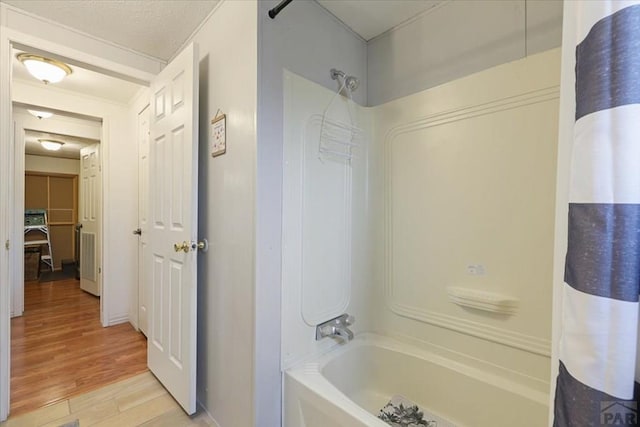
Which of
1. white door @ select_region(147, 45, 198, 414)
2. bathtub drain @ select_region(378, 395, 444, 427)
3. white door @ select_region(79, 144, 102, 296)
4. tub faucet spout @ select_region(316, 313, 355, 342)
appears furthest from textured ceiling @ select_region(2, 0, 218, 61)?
bathtub drain @ select_region(378, 395, 444, 427)

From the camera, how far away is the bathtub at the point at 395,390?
118cm

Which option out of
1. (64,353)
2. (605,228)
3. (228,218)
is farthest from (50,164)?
(605,228)

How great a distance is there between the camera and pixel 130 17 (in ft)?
5.39

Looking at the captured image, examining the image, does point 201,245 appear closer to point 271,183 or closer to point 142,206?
point 271,183

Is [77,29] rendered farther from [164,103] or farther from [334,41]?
[334,41]

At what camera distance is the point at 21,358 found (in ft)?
7.04

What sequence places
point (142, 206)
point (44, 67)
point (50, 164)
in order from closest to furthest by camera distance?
1. point (44, 67)
2. point (142, 206)
3. point (50, 164)

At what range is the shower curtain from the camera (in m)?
0.44

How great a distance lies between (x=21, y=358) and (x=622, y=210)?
3.53 m

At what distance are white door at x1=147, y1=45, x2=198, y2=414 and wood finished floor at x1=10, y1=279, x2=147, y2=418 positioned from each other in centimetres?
36

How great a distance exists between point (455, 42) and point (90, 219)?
486 cm

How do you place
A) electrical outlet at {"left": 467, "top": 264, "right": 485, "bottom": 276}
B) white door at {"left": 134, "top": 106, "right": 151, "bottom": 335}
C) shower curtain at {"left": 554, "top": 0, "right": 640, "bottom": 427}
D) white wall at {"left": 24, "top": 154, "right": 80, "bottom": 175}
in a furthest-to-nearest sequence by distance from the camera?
white wall at {"left": 24, "top": 154, "right": 80, "bottom": 175}, white door at {"left": 134, "top": 106, "right": 151, "bottom": 335}, electrical outlet at {"left": 467, "top": 264, "right": 485, "bottom": 276}, shower curtain at {"left": 554, "top": 0, "right": 640, "bottom": 427}

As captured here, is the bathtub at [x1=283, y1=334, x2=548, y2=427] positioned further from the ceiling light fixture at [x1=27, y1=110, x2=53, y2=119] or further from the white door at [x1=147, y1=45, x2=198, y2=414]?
the ceiling light fixture at [x1=27, y1=110, x2=53, y2=119]

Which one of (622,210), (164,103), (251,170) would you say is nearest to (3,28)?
(164,103)
